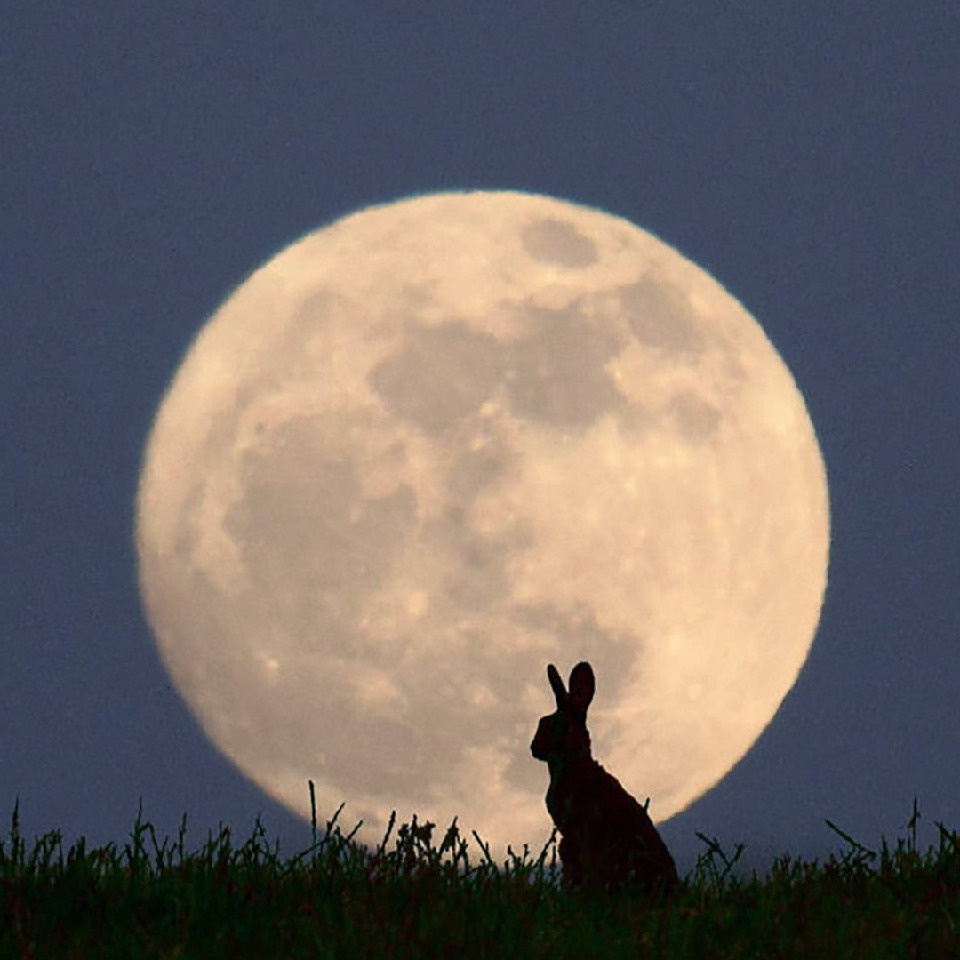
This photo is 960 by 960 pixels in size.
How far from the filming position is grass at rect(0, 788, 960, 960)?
12.3 feet

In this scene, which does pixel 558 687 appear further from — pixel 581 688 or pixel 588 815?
pixel 588 815

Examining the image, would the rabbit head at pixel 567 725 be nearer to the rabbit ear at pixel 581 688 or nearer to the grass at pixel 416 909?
the rabbit ear at pixel 581 688

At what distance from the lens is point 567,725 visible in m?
5.66

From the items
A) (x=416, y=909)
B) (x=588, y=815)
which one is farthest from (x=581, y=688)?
(x=416, y=909)

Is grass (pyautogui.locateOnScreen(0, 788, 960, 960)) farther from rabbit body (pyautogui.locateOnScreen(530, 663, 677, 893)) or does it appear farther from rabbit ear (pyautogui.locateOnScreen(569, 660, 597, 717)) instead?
rabbit ear (pyautogui.locateOnScreen(569, 660, 597, 717))

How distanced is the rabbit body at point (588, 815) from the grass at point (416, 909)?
175 millimetres

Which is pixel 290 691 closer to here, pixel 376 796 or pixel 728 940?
pixel 376 796

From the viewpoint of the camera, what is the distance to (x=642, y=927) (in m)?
4.21

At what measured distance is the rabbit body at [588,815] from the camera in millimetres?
5047

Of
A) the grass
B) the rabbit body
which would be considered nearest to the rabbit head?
the rabbit body

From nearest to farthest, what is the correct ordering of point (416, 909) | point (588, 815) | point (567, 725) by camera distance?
point (416, 909) < point (588, 815) < point (567, 725)

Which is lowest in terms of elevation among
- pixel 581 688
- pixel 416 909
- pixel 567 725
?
pixel 416 909

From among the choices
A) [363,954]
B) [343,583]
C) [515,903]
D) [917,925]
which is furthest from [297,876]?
[343,583]

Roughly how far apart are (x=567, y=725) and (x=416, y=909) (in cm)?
173
